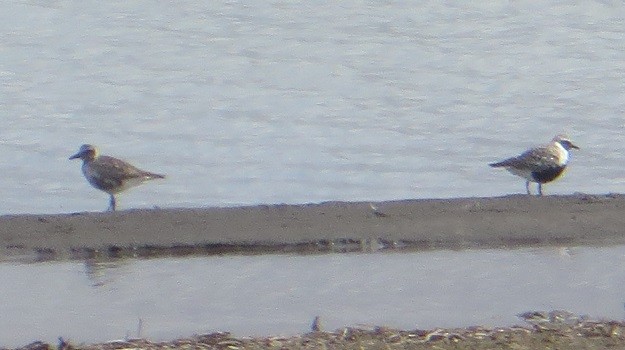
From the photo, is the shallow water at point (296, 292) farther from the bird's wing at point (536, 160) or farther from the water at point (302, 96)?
the water at point (302, 96)

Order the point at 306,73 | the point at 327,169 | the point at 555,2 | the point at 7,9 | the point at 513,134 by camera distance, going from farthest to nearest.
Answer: the point at 555,2, the point at 7,9, the point at 306,73, the point at 513,134, the point at 327,169

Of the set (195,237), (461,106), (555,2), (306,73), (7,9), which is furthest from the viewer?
(555,2)

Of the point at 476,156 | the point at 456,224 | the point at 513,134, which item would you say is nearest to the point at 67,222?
the point at 456,224

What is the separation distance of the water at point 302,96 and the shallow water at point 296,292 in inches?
159

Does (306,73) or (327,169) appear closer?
(327,169)

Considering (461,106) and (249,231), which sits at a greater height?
(461,106)

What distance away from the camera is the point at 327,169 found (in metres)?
16.5

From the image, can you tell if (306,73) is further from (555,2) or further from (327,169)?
(555,2)

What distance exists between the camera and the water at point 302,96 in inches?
631

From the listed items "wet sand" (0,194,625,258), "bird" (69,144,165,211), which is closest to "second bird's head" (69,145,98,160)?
"bird" (69,144,165,211)

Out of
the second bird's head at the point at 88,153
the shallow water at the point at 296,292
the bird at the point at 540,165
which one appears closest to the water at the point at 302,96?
the second bird's head at the point at 88,153

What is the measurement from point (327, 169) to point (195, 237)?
490 cm

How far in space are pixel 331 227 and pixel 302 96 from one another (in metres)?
9.21

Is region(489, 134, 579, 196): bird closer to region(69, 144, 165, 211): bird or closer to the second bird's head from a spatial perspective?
region(69, 144, 165, 211): bird
